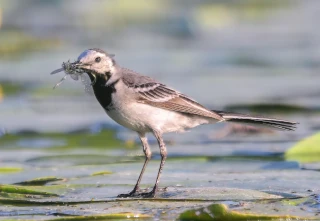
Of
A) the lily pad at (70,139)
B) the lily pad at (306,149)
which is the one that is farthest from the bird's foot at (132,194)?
the lily pad at (70,139)

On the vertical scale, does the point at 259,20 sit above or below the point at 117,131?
above

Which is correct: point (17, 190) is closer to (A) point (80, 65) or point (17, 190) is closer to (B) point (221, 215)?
(A) point (80, 65)

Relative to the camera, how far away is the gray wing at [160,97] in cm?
695

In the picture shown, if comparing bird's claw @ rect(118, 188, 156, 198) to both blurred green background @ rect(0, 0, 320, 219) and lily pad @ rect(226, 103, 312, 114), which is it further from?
lily pad @ rect(226, 103, 312, 114)

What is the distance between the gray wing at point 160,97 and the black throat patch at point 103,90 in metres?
0.20

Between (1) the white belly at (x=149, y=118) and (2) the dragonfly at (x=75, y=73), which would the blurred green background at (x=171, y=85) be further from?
(2) the dragonfly at (x=75, y=73)

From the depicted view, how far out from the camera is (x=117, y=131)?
9.70 m

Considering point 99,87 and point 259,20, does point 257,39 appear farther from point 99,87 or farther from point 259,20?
point 99,87

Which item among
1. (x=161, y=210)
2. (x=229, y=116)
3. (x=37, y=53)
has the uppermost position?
(x=37, y=53)

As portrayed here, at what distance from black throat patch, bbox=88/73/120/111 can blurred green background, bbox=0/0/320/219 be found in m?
0.60

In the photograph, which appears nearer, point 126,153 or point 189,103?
point 189,103

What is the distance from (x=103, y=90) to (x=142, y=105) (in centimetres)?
38

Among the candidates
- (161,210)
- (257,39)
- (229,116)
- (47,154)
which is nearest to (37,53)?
(257,39)

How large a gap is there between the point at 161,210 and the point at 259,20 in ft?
56.6
